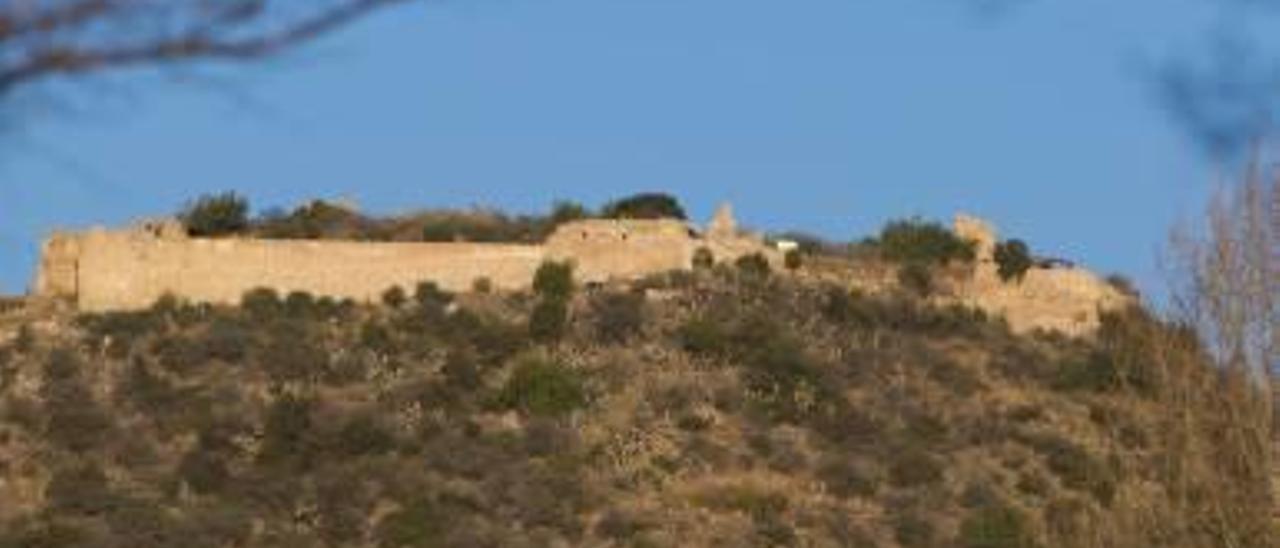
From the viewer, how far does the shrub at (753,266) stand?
64438 mm

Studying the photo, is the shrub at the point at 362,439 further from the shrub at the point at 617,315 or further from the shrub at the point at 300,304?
the shrub at the point at 617,315

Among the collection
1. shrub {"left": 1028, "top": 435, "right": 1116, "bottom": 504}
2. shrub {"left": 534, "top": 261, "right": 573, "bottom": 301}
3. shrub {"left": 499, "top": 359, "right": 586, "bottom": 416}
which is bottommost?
shrub {"left": 1028, "top": 435, "right": 1116, "bottom": 504}

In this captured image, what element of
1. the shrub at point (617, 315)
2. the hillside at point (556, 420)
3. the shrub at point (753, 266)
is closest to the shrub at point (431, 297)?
the hillside at point (556, 420)

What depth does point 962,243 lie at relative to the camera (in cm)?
6700

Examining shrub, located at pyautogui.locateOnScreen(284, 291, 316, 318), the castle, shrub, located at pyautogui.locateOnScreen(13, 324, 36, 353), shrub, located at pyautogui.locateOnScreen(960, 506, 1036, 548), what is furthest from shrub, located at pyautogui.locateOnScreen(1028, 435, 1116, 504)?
shrub, located at pyautogui.locateOnScreen(13, 324, 36, 353)

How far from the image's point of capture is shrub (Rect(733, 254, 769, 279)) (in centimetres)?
6444

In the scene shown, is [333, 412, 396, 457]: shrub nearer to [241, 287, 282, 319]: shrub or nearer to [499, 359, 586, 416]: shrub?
[499, 359, 586, 416]: shrub

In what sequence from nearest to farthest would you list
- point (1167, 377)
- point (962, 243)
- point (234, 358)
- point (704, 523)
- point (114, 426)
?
point (1167, 377) → point (704, 523) → point (114, 426) → point (234, 358) → point (962, 243)

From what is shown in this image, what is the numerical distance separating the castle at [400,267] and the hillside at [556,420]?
488 mm

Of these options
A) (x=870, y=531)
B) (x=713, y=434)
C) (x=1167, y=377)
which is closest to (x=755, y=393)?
(x=713, y=434)

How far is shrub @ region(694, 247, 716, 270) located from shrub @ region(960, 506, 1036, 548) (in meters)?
12.7

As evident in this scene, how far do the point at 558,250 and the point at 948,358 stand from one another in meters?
8.50

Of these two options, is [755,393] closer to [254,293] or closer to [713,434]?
[713,434]

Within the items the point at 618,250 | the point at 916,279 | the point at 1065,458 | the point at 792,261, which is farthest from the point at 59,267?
the point at 1065,458
